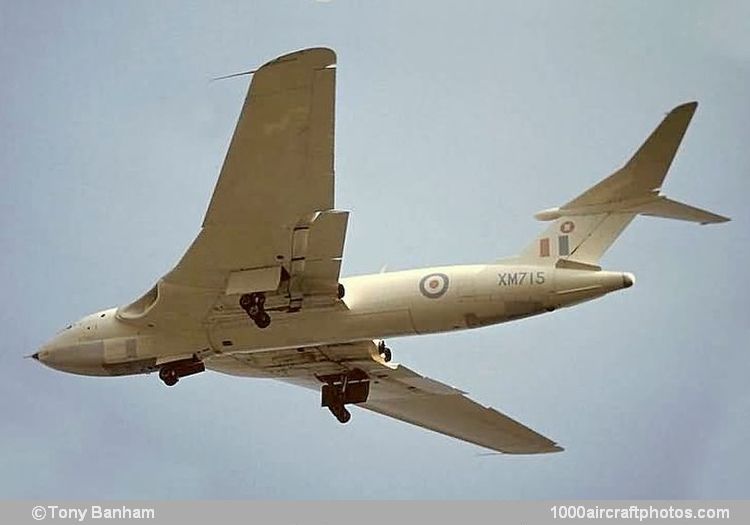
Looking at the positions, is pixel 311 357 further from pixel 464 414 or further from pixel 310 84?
pixel 310 84

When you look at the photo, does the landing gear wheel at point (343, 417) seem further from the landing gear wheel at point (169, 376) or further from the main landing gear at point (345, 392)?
the landing gear wheel at point (169, 376)

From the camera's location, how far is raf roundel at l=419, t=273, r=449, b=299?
37.6m

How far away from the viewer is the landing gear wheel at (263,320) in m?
38.2

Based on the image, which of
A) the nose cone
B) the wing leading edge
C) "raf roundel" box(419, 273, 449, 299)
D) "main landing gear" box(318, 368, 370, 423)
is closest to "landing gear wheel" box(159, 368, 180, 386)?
the wing leading edge

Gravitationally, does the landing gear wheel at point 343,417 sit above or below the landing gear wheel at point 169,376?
→ below

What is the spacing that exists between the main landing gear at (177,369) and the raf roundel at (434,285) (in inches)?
284

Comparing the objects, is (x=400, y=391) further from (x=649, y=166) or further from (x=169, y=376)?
(x=649, y=166)

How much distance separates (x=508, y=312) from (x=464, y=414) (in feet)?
36.0

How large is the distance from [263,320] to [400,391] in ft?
28.3

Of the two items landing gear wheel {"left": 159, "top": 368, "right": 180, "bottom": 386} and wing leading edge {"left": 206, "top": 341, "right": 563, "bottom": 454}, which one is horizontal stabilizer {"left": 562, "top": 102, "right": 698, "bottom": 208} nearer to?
wing leading edge {"left": 206, "top": 341, "right": 563, "bottom": 454}

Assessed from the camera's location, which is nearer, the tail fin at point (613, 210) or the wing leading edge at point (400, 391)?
the tail fin at point (613, 210)

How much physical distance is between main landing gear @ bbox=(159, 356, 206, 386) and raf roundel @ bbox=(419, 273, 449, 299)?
7223 millimetres

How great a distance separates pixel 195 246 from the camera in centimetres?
3728

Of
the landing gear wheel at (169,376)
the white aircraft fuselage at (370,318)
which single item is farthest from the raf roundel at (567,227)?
the landing gear wheel at (169,376)
